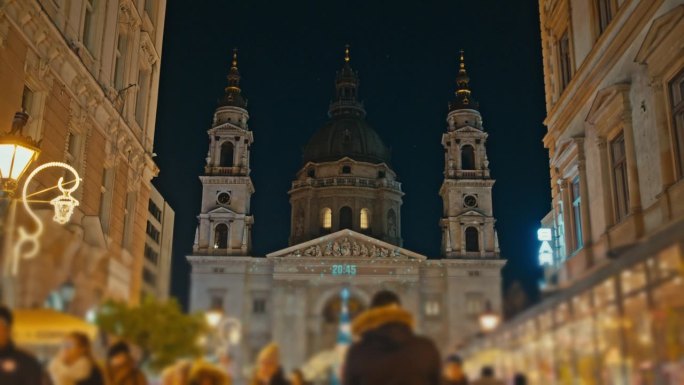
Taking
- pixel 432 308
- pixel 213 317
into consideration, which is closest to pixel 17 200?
pixel 213 317

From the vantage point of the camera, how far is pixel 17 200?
9.09 metres

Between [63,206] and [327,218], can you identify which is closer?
[63,206]

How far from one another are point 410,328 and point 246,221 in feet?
215

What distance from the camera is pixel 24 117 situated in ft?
32.9

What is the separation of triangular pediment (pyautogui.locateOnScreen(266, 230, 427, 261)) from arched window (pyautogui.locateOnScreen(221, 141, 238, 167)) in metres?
12.2

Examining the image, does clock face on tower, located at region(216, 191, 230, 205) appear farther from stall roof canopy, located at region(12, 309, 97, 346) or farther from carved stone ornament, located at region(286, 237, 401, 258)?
stall roof canopy, located at region(12, 309, 97, 346)

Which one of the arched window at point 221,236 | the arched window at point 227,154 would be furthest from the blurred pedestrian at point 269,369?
the arched window at point 227,154

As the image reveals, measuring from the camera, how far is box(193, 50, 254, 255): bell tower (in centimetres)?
6831

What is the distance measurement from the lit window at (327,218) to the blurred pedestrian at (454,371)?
71936 millimetres

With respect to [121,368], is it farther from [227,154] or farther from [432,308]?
[227,154]

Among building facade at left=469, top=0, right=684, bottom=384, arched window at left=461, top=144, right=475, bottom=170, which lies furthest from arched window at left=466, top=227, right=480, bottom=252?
building facade at left=469, top=0, right=684, bottom=384

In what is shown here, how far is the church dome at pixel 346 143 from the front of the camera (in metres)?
82.1

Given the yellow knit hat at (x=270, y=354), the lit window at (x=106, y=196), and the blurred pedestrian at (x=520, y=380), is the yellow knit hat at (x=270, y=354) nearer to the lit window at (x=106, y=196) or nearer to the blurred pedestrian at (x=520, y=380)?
the blurred pedestrian at (x=520, y=380)

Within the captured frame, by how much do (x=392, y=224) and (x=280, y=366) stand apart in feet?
247
